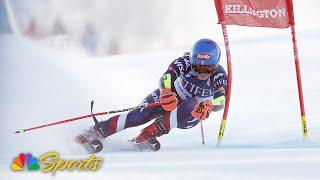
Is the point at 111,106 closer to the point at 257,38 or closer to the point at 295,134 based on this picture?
the point at 295,134

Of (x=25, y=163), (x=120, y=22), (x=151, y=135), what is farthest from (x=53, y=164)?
(x=120, y=22)

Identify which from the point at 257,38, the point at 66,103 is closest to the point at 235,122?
the point at 66,103

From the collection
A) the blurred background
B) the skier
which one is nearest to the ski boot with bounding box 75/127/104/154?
the skier

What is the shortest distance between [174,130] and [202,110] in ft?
2.02

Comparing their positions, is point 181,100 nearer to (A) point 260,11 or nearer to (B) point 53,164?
(A) point 260,11

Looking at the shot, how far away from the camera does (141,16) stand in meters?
27.4

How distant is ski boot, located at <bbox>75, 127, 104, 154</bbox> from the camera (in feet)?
17.7

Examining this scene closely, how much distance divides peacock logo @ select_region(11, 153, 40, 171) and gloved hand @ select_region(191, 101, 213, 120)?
1377 millimetres

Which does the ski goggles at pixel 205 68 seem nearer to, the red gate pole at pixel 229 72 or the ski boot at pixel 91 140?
the red gate pole at pixel 229 72

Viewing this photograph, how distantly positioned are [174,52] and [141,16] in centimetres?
1739

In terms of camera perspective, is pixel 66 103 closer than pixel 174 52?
Yes

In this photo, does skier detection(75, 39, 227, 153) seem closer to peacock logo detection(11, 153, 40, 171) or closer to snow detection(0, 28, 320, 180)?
snow detection(0, 28, 320, 180)

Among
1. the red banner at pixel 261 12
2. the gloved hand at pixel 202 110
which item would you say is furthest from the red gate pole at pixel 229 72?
the gloved hand at pixel 202 110

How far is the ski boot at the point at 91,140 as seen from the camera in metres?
5.39
